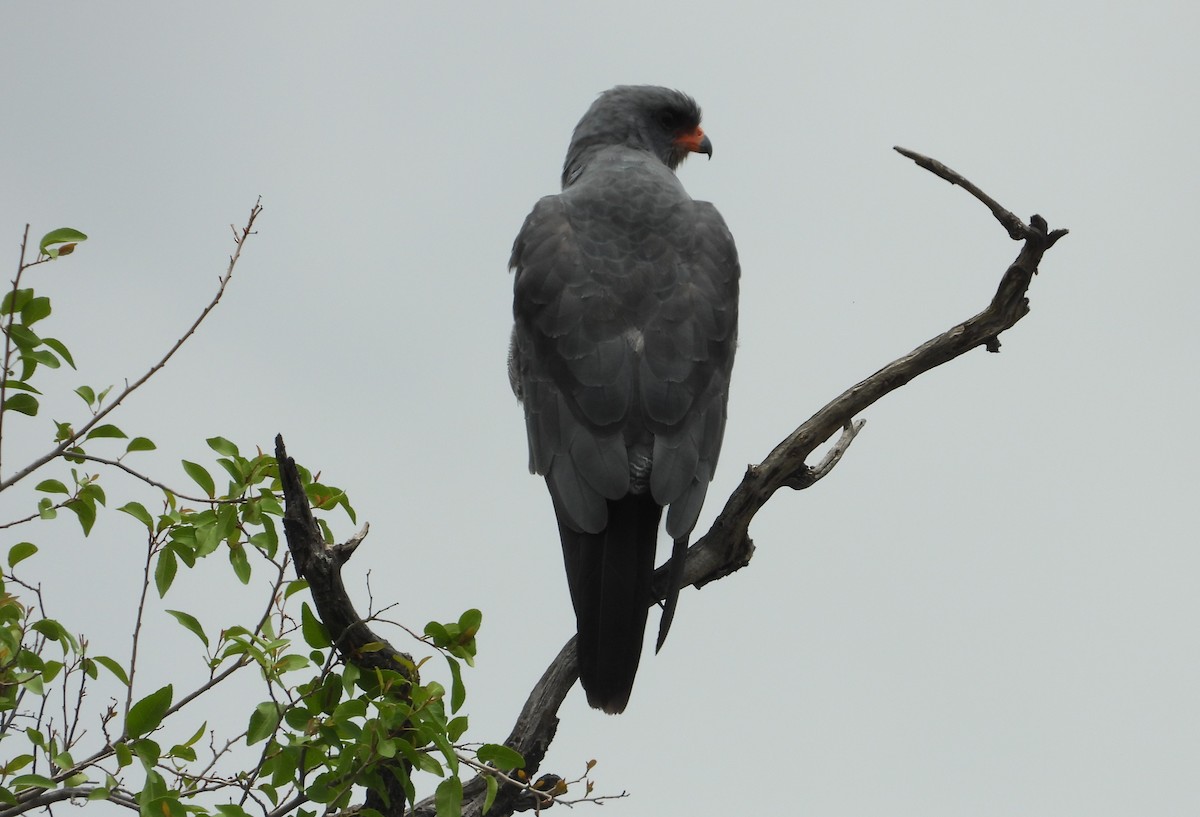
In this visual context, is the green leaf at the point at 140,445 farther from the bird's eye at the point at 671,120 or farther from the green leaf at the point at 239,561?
the bird's eye at the point at 671,120

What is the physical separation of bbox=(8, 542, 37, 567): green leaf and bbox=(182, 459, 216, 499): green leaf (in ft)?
1.64

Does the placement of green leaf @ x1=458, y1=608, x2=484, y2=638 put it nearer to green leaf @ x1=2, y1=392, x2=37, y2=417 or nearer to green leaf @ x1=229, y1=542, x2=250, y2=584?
green leaf @ x1=229, y1=542, x2=250, y2=584

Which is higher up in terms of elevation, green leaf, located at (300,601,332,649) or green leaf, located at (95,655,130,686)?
green leaf, located at (300,601,332,649)

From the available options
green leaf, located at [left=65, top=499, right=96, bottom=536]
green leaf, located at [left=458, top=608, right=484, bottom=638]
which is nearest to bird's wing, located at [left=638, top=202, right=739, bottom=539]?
green leaf, located at [left=458, top=608, right=484, bottom=638]

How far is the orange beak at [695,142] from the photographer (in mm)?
7516

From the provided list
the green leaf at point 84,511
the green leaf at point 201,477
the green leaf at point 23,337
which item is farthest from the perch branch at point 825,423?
the green leaf at point 23,337

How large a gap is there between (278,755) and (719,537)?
2142 mm

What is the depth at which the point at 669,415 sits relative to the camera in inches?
206

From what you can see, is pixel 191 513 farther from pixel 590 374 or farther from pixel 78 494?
pixel 590 374

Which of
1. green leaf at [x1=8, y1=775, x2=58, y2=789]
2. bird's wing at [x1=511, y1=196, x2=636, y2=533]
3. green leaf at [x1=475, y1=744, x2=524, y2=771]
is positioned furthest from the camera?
bird's wing at [x1=511, y1=196, x2=636, y2=533]

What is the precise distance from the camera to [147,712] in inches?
134

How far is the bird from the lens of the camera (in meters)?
4.93

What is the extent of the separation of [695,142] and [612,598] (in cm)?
358

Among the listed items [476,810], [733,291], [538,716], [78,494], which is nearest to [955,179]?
[733,291]
